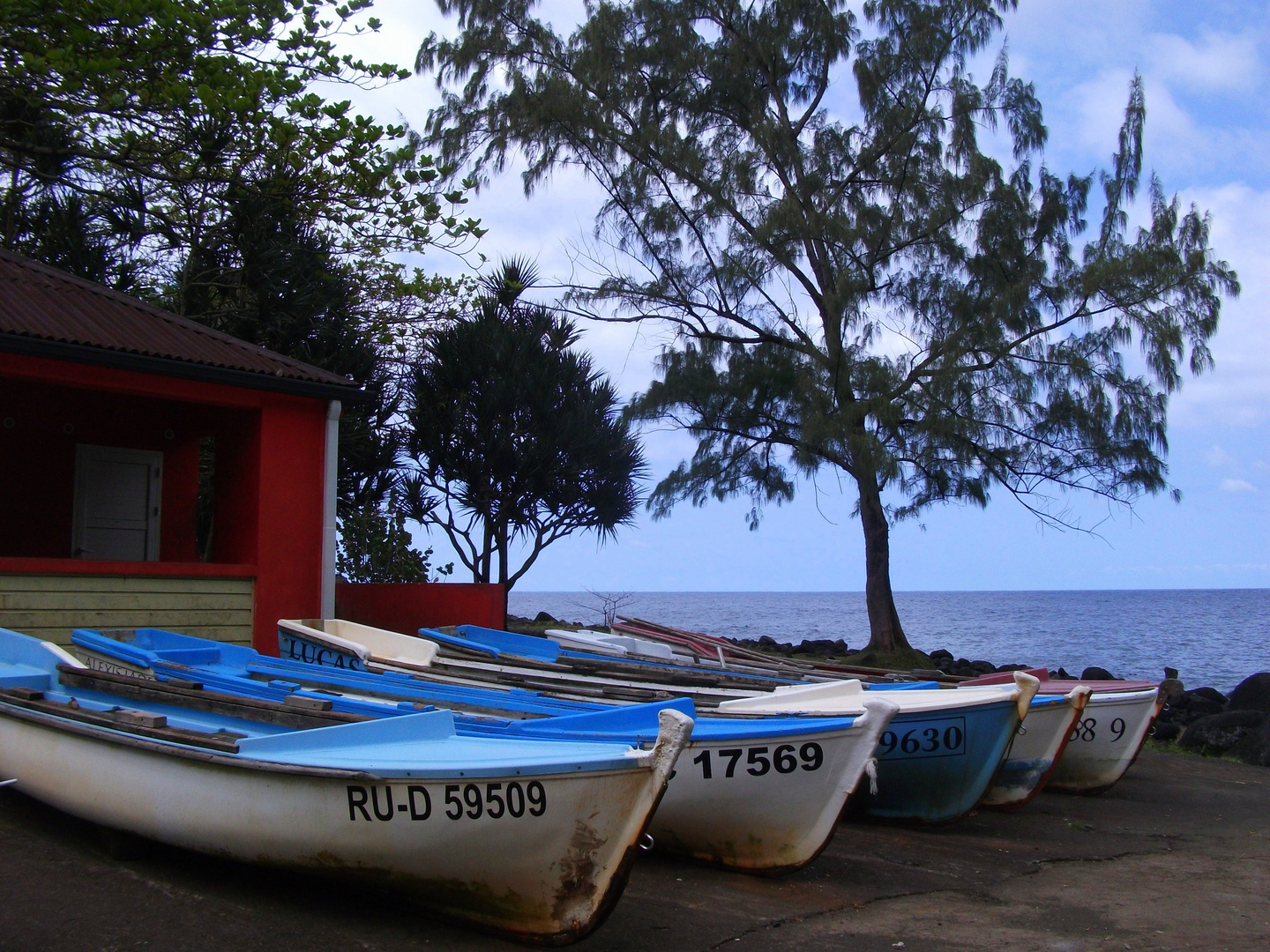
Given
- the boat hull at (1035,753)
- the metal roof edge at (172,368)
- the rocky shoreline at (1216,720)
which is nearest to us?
the boat hull at (1035,753)

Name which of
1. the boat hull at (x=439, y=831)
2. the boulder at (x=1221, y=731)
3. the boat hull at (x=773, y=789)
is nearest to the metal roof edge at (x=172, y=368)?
the boat hull at (x=439, y=831)

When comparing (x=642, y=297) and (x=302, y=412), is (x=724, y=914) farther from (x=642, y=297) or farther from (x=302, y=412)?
(x=642, y=297)

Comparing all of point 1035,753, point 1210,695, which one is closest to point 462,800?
point 1035,753

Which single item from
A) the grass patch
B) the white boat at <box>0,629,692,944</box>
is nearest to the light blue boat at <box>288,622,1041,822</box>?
the white boat at <box>0,629,692,944</box>

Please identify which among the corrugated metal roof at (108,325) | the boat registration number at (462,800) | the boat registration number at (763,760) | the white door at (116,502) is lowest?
the boat registration number at (763,760)

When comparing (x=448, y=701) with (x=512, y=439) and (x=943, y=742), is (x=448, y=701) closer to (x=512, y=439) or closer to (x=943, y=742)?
(x=943, y=742)

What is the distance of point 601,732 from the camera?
4906mm

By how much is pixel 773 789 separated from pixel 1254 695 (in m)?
12.5

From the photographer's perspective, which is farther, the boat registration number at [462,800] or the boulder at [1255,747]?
the boulder at [1255,747]

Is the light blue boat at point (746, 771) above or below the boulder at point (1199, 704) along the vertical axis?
above

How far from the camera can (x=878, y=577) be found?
18516mm

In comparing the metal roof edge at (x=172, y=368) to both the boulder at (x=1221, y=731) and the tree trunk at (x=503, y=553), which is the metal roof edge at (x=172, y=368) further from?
the boulder at (x=1221, y=731)

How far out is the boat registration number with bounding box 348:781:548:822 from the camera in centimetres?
411

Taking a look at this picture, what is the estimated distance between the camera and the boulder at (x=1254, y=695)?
1495 centimetres
